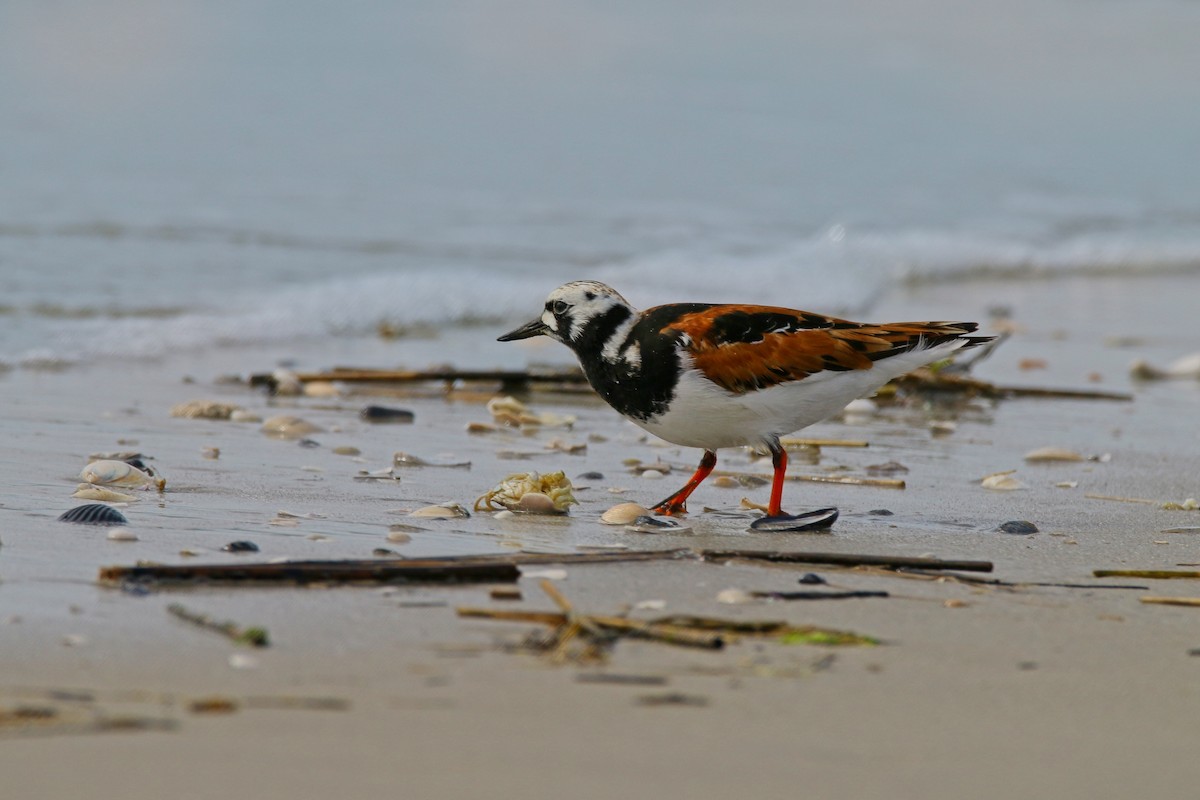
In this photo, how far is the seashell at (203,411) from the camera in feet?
19.7

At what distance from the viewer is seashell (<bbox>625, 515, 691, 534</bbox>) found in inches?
163

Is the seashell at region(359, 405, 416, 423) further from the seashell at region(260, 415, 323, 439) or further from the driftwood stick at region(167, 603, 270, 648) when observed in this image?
the driftwood stick at region(167, 603, 270, 648)

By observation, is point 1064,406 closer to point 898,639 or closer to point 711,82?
point 898,639

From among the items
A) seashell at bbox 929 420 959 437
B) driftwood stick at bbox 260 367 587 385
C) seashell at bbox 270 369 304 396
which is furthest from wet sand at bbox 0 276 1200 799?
driftwood stick at bbox 260 367 587 385

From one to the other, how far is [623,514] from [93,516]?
145 cm

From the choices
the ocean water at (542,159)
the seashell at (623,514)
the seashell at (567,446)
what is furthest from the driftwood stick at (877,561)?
the ocean water at (542,159)

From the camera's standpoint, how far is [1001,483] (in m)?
5.13

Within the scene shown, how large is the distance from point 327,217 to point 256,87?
24.9ft

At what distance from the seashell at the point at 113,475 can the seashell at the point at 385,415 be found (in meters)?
1.70

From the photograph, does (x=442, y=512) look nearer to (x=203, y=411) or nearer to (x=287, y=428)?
(x=287, y=428)

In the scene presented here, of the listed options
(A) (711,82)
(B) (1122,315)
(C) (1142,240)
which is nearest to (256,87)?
(A) (711,82)

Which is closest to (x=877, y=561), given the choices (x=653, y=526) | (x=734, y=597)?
(x=734, y=597)

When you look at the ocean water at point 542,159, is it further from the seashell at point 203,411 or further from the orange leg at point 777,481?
the orange leg at point 777,481

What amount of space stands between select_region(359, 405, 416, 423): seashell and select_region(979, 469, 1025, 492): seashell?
94.2 inches
